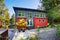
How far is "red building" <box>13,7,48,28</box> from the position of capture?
2934 mm

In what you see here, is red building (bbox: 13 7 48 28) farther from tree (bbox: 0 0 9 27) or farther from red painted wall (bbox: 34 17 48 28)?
tree (bbox: 0 0 9 27)

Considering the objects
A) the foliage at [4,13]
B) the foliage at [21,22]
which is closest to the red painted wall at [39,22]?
the foliage at [21,22]

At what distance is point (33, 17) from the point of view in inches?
119

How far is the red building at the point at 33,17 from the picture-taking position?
2.93 metres

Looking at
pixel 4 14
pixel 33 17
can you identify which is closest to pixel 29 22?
pixel 33 17

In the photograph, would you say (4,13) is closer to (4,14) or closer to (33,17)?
(4,14)

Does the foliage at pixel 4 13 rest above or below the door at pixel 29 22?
above

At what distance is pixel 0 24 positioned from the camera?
10.2 ft

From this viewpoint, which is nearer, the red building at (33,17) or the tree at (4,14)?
the red building at (33,17)

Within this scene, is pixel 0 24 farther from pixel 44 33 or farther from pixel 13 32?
pixel 44 33

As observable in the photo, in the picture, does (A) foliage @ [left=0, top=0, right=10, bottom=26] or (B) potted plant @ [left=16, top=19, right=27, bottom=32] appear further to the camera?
(A) foliage @ [left=0, top=0, right=10, bottom=26]

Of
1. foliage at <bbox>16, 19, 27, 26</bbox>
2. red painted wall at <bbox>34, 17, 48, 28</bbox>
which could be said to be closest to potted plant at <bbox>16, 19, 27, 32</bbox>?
foliage at <bbox>16, 19, 27, 26</bbox>

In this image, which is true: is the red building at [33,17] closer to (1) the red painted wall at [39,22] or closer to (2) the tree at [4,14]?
(1) the red painted wall at [39,22]

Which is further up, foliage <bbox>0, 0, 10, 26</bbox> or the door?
foliage <bbox>0, 0, 10, 26</bbox>
